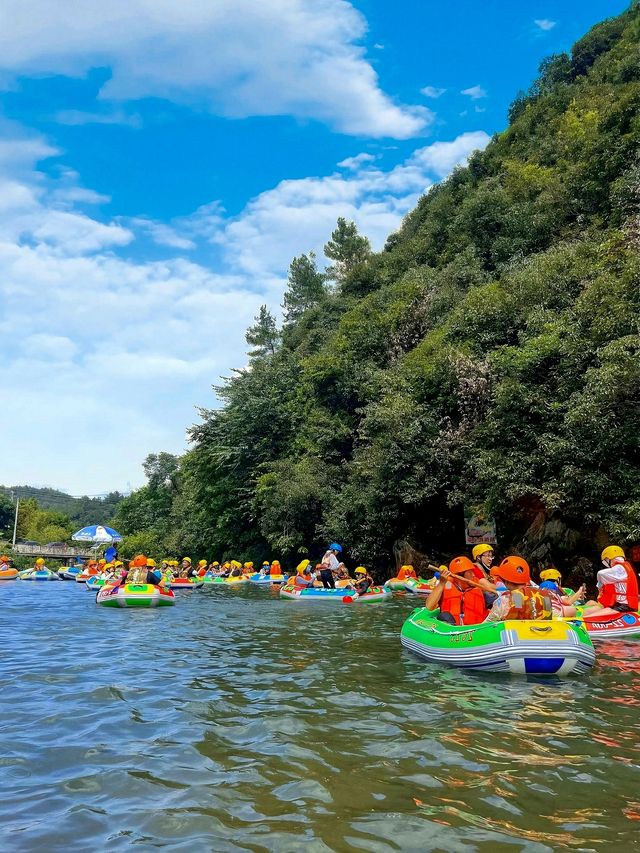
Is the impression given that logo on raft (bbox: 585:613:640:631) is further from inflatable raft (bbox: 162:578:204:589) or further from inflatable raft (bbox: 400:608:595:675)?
inflatable raft (bbox: 162:578:204:589)

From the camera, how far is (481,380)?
22.0m

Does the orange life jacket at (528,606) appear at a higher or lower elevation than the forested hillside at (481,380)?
lower

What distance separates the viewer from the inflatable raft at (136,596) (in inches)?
688

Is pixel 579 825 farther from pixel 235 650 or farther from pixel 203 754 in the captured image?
pixel 235 650

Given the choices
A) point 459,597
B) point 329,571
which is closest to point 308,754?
point 459,597

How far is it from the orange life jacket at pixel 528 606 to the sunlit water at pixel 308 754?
956mm

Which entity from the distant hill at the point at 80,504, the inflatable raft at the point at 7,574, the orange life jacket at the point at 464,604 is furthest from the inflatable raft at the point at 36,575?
the distant hill at the point at 80,504

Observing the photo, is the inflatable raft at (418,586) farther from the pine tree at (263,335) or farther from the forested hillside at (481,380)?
the pine tree at (263,335)

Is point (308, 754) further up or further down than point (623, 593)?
further down

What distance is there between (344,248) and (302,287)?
630 centimetres

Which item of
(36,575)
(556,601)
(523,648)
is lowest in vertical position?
(36,575)

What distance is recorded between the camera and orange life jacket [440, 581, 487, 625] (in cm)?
945

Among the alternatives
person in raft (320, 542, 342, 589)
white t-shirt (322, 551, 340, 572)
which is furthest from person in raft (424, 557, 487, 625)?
white t-shirt (322, 551, 340, 572)

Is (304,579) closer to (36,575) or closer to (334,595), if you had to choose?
(334,595)
